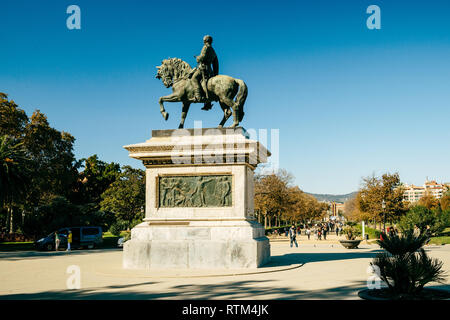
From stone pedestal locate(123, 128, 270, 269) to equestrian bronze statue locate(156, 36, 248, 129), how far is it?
125 centimetres

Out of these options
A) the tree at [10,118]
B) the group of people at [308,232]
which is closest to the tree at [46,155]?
the tree at [10,118]

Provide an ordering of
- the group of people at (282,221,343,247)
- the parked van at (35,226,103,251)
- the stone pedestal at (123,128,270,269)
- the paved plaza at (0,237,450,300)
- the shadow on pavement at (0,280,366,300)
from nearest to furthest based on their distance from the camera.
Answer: the shadow on pavement at (0,280,366,300), the paved plaza at (0,237,450,300), the stone pedestal at (123,128,270,269), the group of people at (282,221,343,247), the parked van at (35,226,103,251)

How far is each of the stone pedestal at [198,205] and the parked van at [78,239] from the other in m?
21.7

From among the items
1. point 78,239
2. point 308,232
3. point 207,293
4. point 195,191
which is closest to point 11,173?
point 78,239

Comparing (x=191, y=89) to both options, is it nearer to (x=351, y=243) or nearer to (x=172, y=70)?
(x=172, y=70)

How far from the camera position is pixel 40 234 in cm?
4381

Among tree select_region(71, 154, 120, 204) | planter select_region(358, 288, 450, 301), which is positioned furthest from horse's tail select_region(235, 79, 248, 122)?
tree select_region(71, 154, 120, 204)

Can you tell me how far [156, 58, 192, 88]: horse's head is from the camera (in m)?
16.2

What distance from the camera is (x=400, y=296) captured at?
321 inches

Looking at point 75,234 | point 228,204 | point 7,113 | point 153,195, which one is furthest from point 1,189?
point 228,204

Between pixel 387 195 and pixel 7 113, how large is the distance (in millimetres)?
43773

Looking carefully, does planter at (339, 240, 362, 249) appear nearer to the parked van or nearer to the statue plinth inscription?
the statue plinth inscription

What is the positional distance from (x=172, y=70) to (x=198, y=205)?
5577mm

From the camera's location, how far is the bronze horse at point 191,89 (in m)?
15.5
